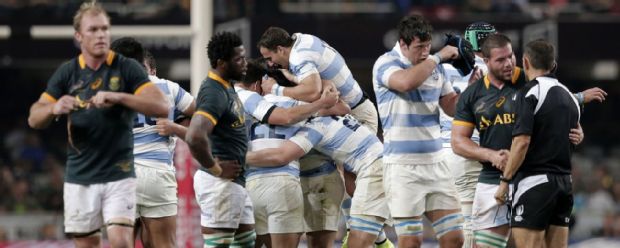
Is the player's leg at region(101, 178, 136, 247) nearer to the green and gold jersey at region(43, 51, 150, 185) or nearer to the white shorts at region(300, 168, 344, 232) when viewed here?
the green and gold jersey at region(43, 51, 150, 185)

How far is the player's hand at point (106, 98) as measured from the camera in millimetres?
9391

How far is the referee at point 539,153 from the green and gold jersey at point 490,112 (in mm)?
219

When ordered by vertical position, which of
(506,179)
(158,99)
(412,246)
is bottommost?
(412,246)

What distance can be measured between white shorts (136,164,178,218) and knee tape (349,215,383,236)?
1.61 metres

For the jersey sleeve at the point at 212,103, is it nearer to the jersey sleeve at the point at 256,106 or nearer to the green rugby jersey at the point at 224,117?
the green rugby jersey at the point at 224,117

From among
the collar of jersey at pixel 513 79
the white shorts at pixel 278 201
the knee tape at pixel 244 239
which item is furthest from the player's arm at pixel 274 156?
the collar of jersey at pixel 513 79

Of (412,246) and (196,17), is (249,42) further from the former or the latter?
(412,246)

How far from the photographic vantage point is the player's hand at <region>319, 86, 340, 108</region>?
1130 cm

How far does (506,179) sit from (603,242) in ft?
26.5

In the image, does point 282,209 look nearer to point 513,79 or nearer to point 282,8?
point 513,79

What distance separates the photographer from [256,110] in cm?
1135

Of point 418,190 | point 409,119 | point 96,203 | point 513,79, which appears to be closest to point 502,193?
point 418,190

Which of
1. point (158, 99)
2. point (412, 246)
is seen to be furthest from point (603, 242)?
point (158, 99)

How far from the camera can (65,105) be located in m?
9.38
